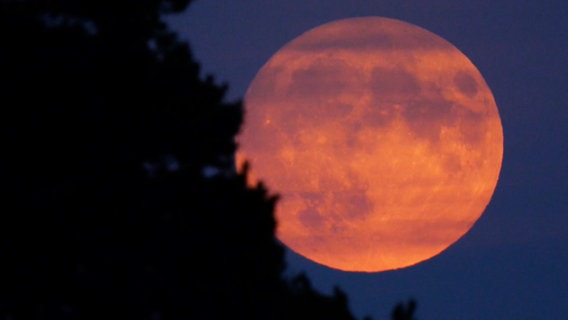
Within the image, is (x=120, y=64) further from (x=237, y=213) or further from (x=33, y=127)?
(x=237, y=213)

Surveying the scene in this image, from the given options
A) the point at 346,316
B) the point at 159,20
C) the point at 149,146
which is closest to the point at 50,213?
the point at 149,146

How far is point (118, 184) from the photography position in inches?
580

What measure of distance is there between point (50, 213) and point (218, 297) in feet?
6.96

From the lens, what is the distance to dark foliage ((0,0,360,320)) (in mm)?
14211

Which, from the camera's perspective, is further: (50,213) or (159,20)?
(159,20)

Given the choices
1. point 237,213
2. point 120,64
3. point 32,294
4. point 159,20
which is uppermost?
point 159,20

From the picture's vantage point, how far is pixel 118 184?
14.7 m

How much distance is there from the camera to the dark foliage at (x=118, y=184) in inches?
559

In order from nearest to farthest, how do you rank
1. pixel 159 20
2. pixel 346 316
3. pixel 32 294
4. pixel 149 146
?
pixel 32 294, pixel 149 146, pixel 159 20, pixel 346 316

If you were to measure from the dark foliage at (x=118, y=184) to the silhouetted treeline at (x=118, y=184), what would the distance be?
0.6 inches

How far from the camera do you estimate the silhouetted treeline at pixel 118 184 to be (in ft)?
46.6

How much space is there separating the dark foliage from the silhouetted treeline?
0.05 ft

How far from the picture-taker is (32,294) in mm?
14094

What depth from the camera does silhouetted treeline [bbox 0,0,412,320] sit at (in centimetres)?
1421
